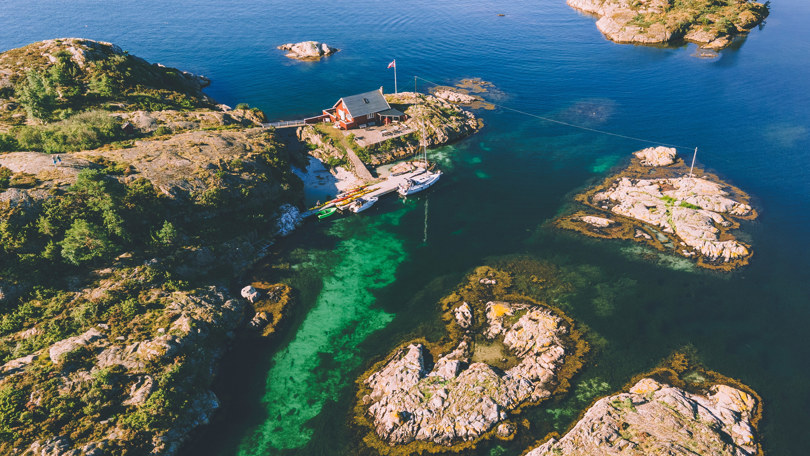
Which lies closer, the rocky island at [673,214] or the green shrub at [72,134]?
the rocky island at [673,214]

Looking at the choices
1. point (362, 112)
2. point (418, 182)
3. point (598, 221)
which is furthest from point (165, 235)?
point (598, 221)

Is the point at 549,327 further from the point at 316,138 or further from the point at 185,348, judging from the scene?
the point at 316,138

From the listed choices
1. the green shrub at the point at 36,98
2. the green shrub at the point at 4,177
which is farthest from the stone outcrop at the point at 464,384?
the green shrub at the point at 36,98

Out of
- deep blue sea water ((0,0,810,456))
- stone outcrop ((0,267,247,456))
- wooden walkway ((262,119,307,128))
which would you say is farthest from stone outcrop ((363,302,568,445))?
wooden walkway ((262,119,307,128))

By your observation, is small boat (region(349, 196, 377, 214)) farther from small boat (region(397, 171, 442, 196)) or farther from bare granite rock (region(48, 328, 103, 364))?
bare granite rock (region(48, 328, 103, 364))

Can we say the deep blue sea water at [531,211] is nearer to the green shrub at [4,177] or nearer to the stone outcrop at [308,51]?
the stone outcrop at [308,51]

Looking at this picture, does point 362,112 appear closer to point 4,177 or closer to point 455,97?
point 455,97
